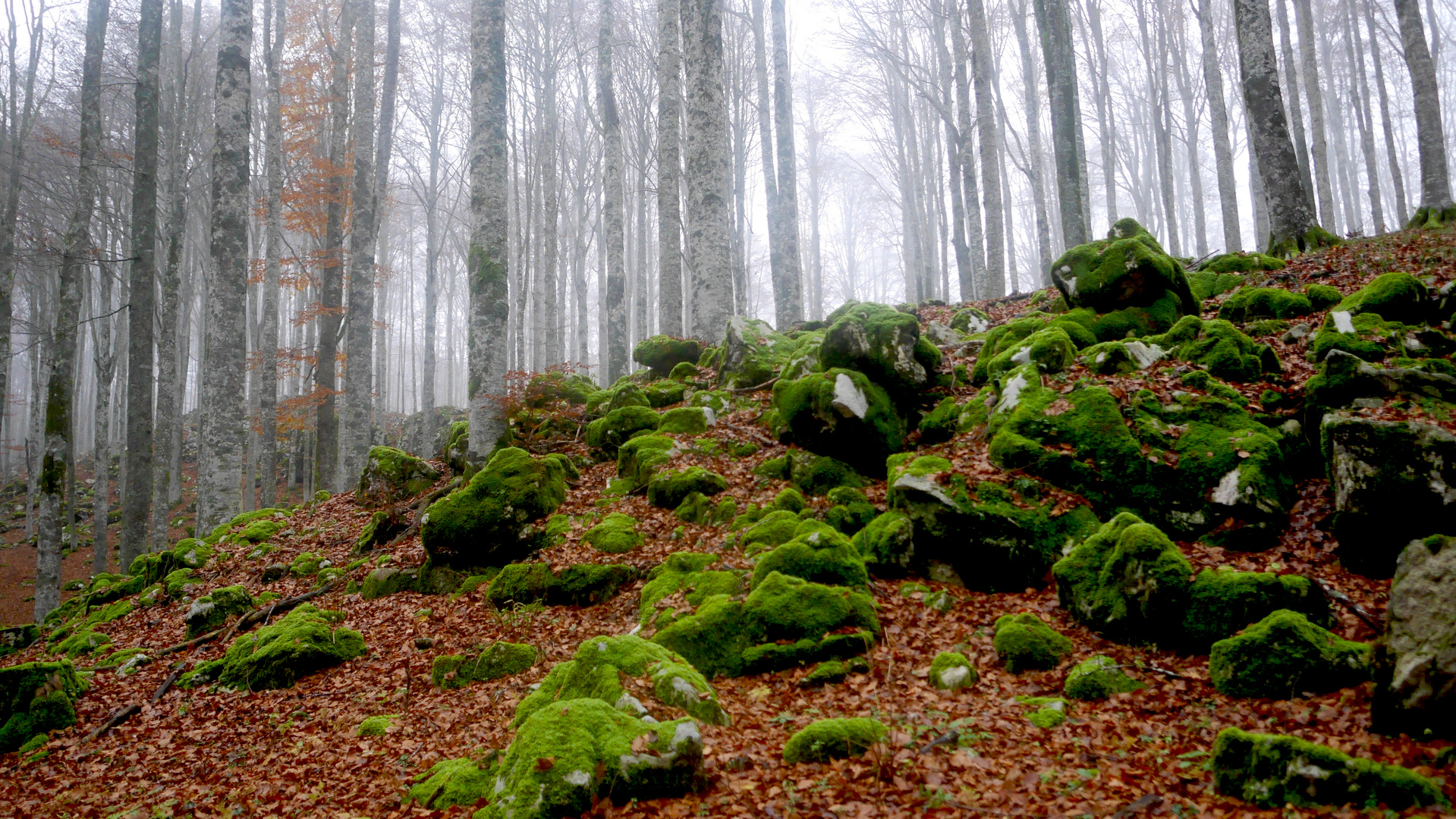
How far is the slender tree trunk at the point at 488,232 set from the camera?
9.02 meters

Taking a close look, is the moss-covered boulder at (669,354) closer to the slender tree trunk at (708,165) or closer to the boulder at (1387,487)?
the slender tree trunk at (708,165)

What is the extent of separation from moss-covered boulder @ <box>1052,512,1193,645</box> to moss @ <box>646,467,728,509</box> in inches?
146

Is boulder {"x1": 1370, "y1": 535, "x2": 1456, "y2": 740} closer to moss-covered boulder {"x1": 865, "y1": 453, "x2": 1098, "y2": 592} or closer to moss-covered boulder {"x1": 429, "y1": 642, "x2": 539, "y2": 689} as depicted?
moss-covered boulder {"x1": 865, "y1": 453, "x2": 1098, "y2": 592}

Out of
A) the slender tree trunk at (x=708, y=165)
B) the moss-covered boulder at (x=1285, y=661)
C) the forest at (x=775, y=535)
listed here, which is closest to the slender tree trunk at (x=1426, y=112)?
the forest at (x=775, y=535)

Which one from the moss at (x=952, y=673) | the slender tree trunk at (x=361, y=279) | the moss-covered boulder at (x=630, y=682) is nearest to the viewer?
the moss-covered boulder at (x=630, y=682)

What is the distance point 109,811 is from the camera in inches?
163

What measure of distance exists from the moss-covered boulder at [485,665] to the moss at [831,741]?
2.73 meters

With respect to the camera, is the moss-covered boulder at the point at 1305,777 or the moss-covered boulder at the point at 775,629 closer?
the moss-covered boulder at the point at 1305,777

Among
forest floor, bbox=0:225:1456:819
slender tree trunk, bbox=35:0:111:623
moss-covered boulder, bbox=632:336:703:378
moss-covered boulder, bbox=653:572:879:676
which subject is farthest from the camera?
moss-covered boulder, bbox=632:336:703:378

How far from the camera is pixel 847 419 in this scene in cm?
723

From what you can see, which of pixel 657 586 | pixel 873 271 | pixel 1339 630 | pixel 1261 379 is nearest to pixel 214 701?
pixel 657 586

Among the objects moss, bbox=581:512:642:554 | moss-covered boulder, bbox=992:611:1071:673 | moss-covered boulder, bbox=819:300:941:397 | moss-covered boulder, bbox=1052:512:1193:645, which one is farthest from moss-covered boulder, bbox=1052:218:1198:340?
moss, bbox=581:512:642:554

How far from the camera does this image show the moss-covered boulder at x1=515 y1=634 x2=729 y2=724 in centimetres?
403

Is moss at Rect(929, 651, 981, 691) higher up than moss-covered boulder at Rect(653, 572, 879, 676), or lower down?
lower down
